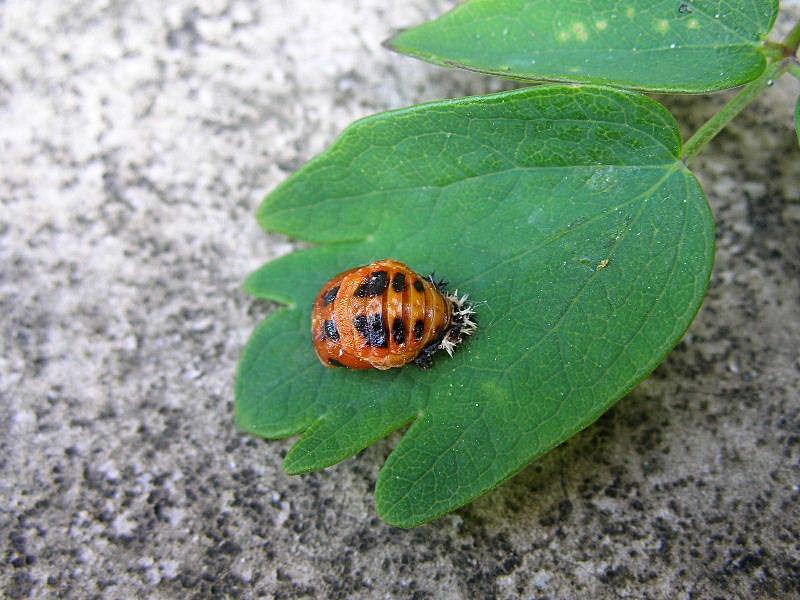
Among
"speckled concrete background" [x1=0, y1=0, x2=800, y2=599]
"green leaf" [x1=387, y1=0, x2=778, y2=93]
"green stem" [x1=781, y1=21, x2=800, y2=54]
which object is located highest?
"green leaf" [x1=387, y1=0, x2=778, y2=93]

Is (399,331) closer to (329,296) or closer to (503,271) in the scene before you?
(329,296)

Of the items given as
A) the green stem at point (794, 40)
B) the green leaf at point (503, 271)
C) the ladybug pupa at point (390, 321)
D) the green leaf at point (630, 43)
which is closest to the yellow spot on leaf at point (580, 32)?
the green leaf at point (630, 43)

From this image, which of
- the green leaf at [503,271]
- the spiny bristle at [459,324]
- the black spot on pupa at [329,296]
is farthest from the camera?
the black spot on pupa at [329,296]

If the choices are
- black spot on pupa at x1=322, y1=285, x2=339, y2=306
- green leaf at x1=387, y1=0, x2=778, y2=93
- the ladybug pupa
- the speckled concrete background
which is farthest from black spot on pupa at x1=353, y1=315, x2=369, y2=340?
green leaf at x1=387, y1=0, x2=778, y2=93

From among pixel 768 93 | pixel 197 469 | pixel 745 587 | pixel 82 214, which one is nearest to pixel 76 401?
pixel 197 469

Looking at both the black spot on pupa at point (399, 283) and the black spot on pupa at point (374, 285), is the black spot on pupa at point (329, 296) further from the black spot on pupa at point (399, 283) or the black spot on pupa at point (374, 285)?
the black spot on pupa at point (399, 283)

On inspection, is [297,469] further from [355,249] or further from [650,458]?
[650,458]

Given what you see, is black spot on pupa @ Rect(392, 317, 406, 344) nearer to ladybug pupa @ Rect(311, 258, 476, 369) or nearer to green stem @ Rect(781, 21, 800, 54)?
ladybug pupa @ Rect(311, 258, 476, 369)
